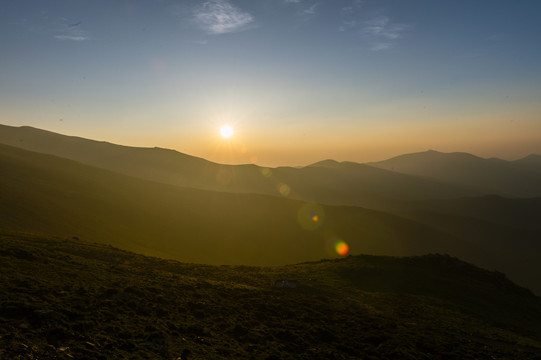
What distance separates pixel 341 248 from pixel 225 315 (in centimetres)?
4822

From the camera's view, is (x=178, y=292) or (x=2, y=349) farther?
(x=178, y=292)

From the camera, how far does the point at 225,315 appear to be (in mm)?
12516

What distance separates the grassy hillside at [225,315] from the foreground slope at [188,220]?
1747 centimetres

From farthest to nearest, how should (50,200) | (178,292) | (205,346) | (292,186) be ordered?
(292,186) → (50,200) → (178,292) → (205,346)

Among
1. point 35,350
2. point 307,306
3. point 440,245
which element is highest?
point 35,350

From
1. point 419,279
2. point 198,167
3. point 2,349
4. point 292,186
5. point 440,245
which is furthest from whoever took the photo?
point 292,186

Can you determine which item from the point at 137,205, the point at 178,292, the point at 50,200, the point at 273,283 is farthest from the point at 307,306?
the point at 137,205

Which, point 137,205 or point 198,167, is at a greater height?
point 198,167

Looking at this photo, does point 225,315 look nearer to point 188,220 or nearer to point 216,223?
point 188,220

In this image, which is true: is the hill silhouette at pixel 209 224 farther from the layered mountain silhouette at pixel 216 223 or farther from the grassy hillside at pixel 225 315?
the grassy hillside at pixel 225 315

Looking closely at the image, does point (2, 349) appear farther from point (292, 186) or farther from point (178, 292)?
point (292, 186)

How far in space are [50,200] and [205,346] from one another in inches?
1695

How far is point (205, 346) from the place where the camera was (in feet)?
31.7

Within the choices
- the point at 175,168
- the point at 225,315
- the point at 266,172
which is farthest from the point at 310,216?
the point at 266,172
